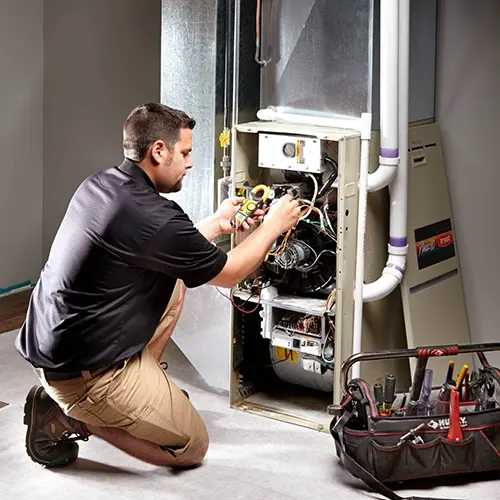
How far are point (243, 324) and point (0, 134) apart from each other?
70.0 inches

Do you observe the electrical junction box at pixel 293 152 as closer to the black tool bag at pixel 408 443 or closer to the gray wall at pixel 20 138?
the black tool bag at pixel 408 443

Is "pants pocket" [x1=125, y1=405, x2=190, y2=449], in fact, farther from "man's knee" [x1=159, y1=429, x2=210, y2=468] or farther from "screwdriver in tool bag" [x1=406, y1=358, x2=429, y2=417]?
"screwdriver in tool bag" [x1=406, y1=358, x2=429, y2=417]

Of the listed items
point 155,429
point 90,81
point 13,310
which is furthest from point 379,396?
point 90,81

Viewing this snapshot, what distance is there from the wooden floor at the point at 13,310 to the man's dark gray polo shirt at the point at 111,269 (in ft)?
5.21

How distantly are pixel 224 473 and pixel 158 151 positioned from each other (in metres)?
1.02

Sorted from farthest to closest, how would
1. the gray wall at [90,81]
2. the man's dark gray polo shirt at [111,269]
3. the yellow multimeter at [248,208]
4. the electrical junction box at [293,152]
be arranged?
the gray wall at [90,81]
the electrical junction box at [293,152]
the yellow multimeter at [248,208]
the man's dark gray polo shirt at [111,269]

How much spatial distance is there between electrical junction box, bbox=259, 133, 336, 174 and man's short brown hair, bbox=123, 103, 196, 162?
502 mm

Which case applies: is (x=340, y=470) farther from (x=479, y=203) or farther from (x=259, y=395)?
(x=479, y=203)

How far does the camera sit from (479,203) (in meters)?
3.97

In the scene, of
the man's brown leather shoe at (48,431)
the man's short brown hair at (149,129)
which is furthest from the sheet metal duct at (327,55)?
the man's brown leather shoe at (48,431)

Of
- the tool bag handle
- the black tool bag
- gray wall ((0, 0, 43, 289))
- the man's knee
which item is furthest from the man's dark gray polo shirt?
gray wall ((0, 0, 43, 289))

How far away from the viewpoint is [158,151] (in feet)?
10.5

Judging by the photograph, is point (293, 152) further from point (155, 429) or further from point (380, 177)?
point (155, 429)

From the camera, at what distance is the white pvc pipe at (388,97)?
3.47 metres
